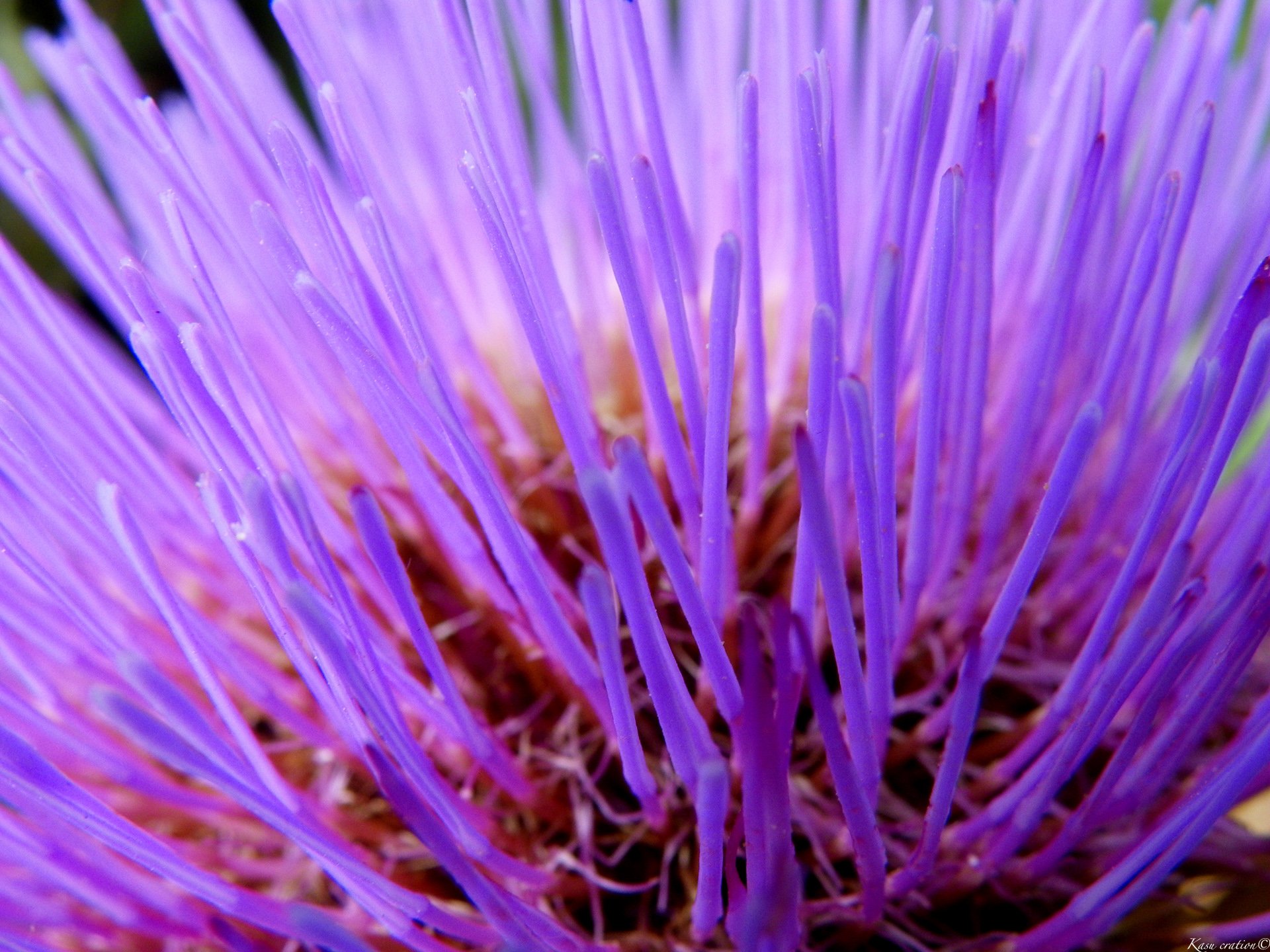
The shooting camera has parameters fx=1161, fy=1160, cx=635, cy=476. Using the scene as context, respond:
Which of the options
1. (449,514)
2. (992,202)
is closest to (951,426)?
(992,202)

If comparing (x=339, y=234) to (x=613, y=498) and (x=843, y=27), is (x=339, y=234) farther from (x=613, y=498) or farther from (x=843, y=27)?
(x=843, y=27)

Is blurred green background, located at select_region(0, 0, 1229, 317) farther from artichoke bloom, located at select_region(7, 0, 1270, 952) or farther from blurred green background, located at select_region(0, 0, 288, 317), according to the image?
artichoke bloom, located at select_region(7, 0, 1270, 952)

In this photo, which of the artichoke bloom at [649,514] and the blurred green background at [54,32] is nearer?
the artichoke bloom at [649,514]

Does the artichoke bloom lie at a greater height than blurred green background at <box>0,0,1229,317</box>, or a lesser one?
lesser

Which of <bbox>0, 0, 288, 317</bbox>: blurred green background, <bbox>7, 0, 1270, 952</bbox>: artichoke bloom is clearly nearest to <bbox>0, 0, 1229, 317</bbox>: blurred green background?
<bbox>0, 0, 288, 317</bbox>: blurred green background

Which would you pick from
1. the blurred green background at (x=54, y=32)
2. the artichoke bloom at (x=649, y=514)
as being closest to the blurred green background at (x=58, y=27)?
the blurred green background at (x=54, y=32)

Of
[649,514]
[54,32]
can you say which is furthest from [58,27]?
[649,514]

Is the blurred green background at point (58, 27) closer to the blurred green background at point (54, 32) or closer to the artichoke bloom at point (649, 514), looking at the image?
the blurred green background at point (54, 32)

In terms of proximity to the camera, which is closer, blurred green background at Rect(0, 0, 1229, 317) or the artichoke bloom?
the artichoke bloom
